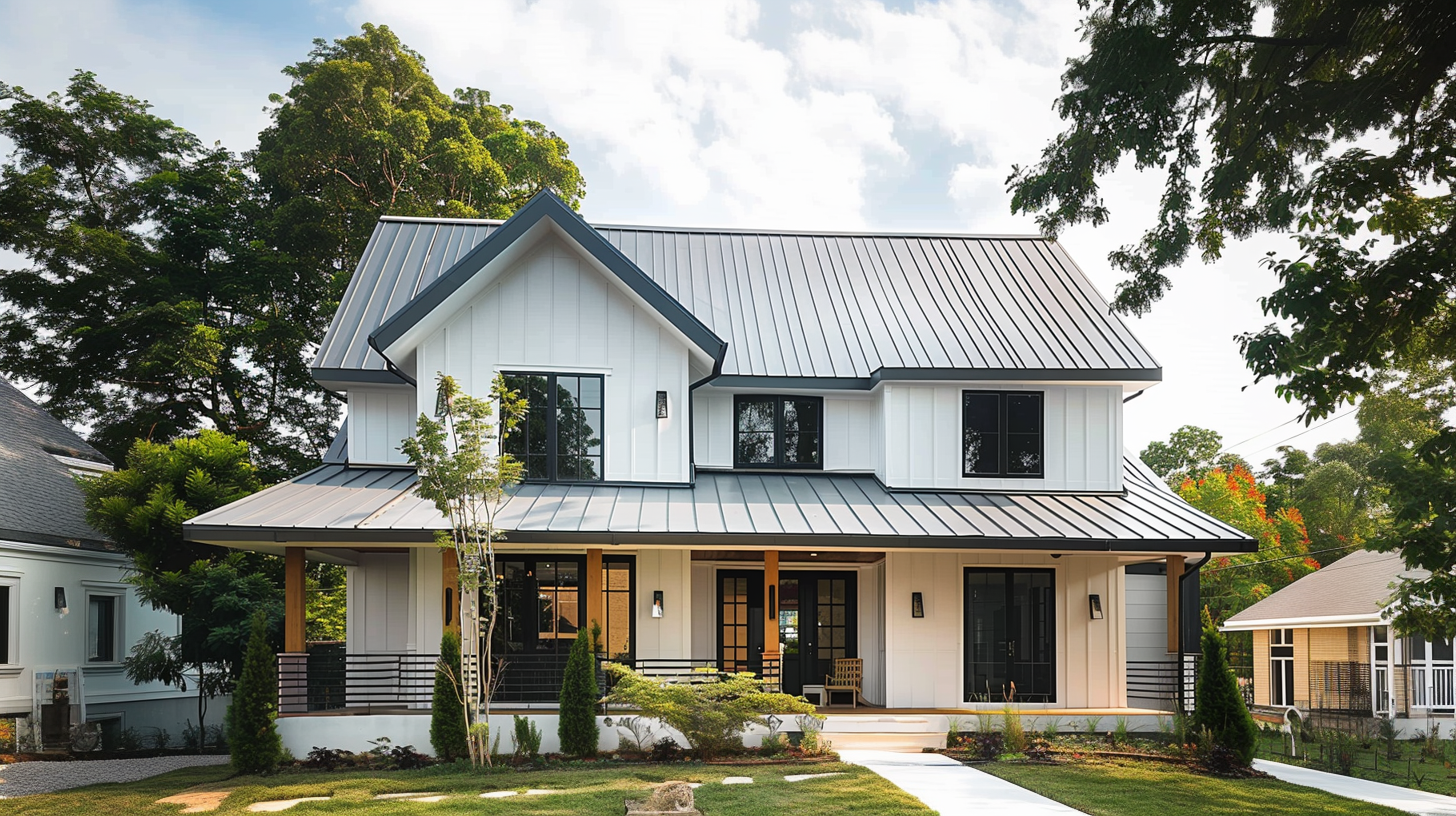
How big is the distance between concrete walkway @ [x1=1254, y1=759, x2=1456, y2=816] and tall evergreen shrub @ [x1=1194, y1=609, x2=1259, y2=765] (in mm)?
484

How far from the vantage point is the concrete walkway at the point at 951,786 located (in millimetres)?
10562

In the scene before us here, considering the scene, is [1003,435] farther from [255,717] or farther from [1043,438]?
[255,717]

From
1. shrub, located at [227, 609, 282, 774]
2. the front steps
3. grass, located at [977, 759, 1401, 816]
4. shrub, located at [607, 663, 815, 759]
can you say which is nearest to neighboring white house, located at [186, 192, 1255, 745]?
shrub, located at [227, 609, 282, 774]

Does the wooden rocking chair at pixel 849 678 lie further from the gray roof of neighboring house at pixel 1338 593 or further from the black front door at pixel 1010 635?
the gray roof of neighboring house at pixel 1338 593

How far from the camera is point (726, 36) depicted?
1720cm

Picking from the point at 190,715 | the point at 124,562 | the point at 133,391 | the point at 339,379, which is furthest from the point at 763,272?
the point at 133,391

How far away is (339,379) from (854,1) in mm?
10025

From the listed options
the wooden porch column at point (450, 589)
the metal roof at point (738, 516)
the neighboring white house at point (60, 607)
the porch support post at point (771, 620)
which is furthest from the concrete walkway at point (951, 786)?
the neighboring white house at point (60, 607)

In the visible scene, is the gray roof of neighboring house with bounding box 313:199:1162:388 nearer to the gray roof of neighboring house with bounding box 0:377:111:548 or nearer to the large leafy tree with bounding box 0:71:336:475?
the gray roof of neighboring house with bounding box 0:377:111:548

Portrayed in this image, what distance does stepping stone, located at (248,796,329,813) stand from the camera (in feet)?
36.2

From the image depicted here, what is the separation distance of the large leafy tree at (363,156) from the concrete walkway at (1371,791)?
23863mm

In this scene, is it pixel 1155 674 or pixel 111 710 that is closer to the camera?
pixel 1155 674

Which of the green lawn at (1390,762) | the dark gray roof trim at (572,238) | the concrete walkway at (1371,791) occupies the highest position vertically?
the dark gray roof trim at (572,238)

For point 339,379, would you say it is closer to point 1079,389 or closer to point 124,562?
point 124,562
